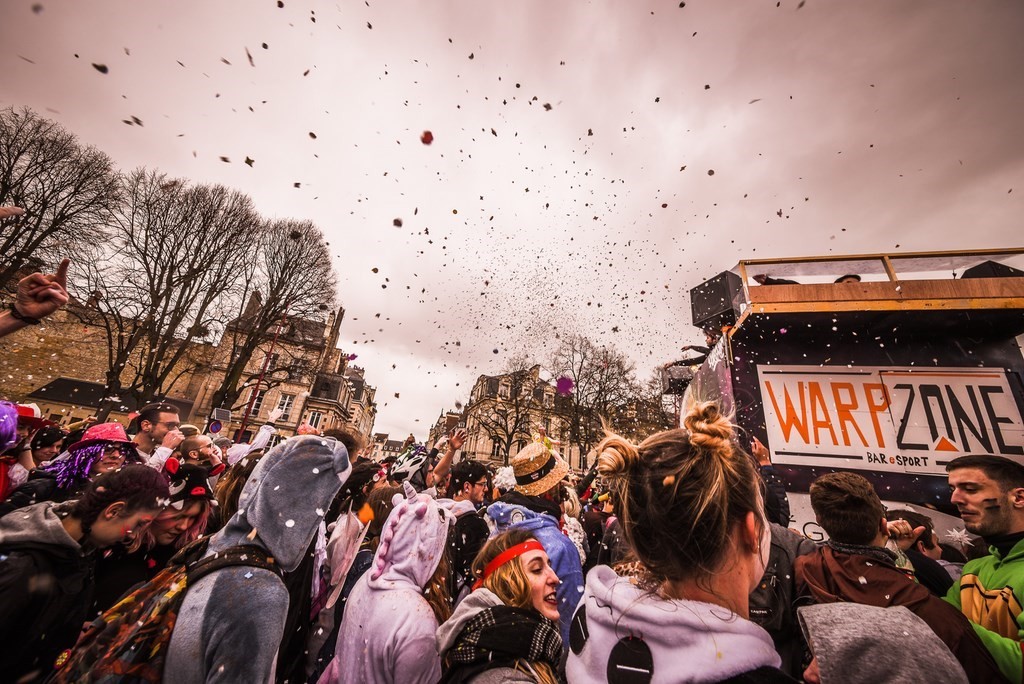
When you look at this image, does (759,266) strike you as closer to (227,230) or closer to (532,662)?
(532,662)

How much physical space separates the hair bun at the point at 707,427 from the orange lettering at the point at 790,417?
22.2 feet

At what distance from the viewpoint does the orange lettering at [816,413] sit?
6642mm

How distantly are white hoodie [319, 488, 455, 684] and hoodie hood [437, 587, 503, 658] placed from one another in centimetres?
16

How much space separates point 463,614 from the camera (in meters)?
1.90

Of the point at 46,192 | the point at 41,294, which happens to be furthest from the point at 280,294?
the point at 41,294

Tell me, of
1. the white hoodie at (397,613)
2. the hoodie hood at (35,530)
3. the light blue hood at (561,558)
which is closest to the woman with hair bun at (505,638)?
the white hoodie at (397,613)

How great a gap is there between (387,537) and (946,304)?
30.0 ft

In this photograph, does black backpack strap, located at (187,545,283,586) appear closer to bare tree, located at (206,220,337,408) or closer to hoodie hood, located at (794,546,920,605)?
hoodie hood, located at (794,546,920,605)

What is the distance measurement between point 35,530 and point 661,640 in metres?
3.11

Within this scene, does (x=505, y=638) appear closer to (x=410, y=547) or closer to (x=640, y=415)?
(x=410, y=547)

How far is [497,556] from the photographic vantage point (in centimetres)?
235

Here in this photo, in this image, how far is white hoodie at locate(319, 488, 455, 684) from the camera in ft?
6.72

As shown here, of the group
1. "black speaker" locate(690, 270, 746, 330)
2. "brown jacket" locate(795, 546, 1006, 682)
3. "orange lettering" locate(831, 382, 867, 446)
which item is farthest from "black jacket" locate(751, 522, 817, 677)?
"black speaker" locate(690, 270, 746, 330)

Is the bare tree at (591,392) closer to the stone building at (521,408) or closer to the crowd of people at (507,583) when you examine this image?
the stone building at (521,408)
